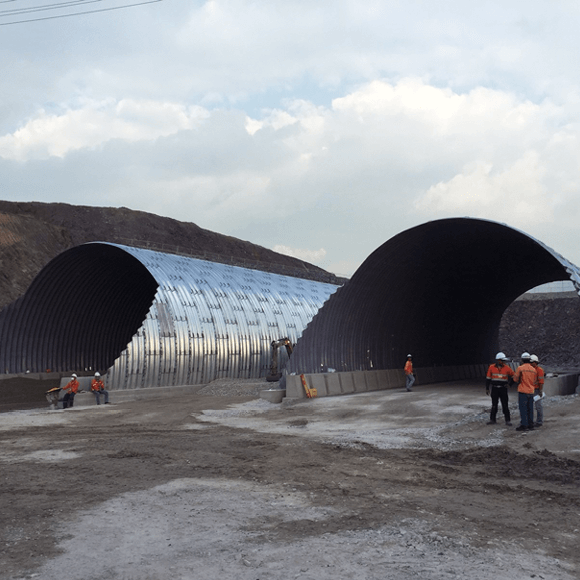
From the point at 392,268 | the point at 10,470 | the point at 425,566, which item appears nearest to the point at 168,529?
the point at 425,566

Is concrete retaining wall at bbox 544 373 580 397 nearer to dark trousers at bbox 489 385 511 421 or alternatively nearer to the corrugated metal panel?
dark trousers at bbox 489 385 511 421

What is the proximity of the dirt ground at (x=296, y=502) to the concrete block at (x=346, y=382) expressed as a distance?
9.17m

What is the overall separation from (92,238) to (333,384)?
5828 centimetres

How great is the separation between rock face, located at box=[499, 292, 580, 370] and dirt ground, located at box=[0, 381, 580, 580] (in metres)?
43.0

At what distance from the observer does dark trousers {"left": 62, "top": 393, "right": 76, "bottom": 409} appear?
930 inches

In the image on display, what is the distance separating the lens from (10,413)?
2236cm

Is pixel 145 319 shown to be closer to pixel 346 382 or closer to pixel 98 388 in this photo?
pixel 98 388

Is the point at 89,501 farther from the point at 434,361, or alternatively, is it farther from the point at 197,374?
the point at 434,361

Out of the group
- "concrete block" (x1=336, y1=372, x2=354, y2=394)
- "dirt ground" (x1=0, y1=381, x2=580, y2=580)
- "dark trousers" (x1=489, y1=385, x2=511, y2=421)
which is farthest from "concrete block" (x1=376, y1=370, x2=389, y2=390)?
"dark trousers" (x1=489, y1=385, x2=511, y2=421)

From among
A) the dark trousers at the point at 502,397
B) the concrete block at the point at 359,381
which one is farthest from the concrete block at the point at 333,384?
the dark trousers at the point at 502,397

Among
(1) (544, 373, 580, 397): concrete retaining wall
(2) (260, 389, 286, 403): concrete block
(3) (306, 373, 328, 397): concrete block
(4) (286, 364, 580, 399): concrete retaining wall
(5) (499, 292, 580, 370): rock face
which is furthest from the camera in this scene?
(5) (499, 292, 580, 370): rock face

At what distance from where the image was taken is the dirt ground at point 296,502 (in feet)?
18.5

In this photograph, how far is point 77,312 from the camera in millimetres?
33438

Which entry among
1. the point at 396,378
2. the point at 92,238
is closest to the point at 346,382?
the point at 396,378
